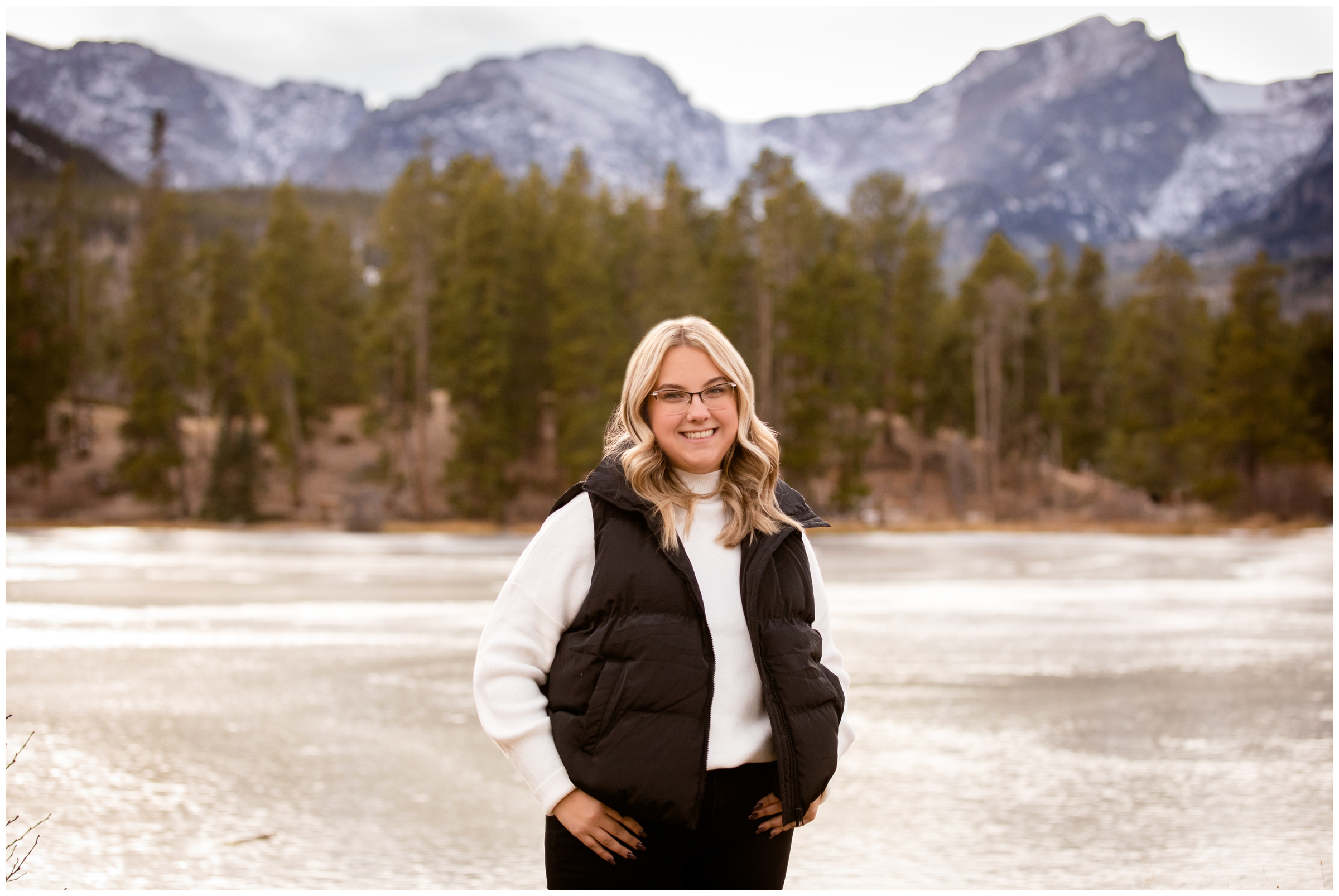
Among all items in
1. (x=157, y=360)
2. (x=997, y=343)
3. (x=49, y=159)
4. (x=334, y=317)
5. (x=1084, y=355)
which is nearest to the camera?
(x=157, y=360)

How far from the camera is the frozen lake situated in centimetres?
525

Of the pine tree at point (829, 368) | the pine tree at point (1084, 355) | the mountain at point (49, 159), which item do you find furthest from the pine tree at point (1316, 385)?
the mountain at point (49, 159)

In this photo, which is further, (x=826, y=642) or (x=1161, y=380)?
(x=1161, y=380)

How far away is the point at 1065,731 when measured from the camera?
8008 mm

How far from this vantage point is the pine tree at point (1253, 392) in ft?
150

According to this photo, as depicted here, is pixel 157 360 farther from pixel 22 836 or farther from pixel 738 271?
pixel 22 836

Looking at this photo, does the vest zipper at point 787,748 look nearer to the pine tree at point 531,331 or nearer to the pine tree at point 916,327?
the pine tree at point 531,331

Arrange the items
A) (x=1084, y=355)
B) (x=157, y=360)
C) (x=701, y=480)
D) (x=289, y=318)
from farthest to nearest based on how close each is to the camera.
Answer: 1. (x=1084, y=355)
2. (x=289, y=318)
3. (x=157, y=360)
4. (x=701, y=480)

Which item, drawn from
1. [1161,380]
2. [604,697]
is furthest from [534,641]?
[1161,380]

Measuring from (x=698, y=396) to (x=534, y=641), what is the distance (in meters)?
0.62

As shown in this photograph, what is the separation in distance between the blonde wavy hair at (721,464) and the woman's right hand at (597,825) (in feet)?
1.96

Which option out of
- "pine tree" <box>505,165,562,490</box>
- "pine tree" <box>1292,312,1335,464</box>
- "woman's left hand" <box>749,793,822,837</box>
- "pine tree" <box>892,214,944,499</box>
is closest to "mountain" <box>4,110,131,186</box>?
"pine tree" <box>505,165,562,490</box>

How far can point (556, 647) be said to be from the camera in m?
2.60

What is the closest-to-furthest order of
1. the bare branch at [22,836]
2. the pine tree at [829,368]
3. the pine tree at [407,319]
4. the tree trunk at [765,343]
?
the bare branch at [22,836] → the pine tree at [407,319] → the pine tree at [829,368] → the tree trunk at [765,343]
